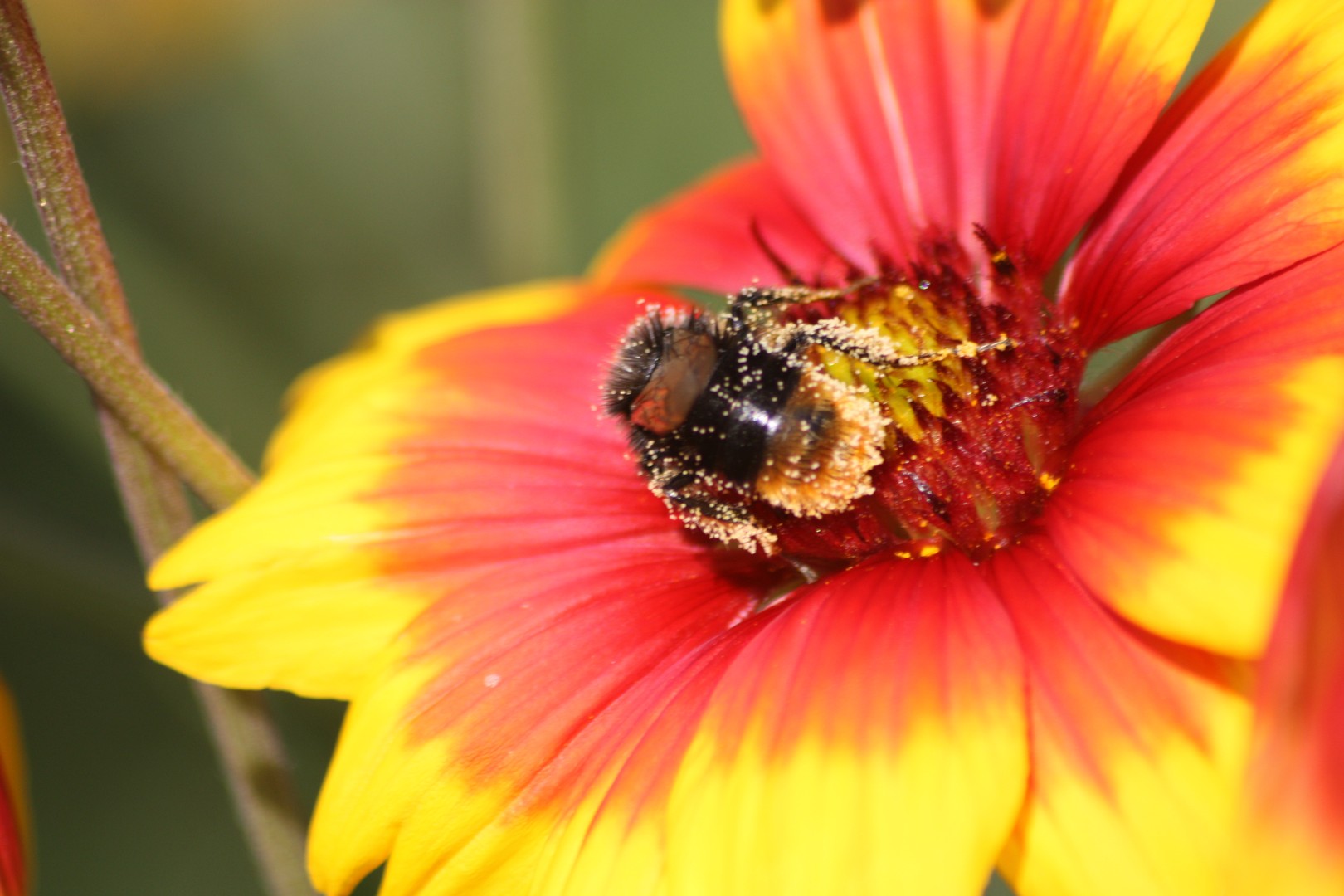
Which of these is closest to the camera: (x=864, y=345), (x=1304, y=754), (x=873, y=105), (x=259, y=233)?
(x=1304, y=754)

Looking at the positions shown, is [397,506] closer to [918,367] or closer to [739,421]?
[739,421]

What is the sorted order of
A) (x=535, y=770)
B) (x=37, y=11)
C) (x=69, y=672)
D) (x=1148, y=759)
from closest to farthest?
(x=1148, y=759) → (x=535, y=770) → (x=69, y=672) → (x=37, y=11)

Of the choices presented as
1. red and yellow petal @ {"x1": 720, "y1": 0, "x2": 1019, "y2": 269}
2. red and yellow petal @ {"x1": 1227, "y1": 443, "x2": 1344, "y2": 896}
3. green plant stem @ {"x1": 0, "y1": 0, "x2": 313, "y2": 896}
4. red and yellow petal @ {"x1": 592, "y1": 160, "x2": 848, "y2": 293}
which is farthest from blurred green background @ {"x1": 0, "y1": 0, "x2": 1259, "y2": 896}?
red and yellow petal @ {"x1": 1227, "y1": 443, "x2": 1344, "y2": 896}

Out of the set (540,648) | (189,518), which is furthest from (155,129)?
(540,648)

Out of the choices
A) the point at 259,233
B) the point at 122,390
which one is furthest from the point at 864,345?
the point at 259,233

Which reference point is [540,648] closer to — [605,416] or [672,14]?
[605,416]

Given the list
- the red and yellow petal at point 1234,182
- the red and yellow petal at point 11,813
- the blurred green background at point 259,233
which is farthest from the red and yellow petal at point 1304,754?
the blurred green background at point 259,233
